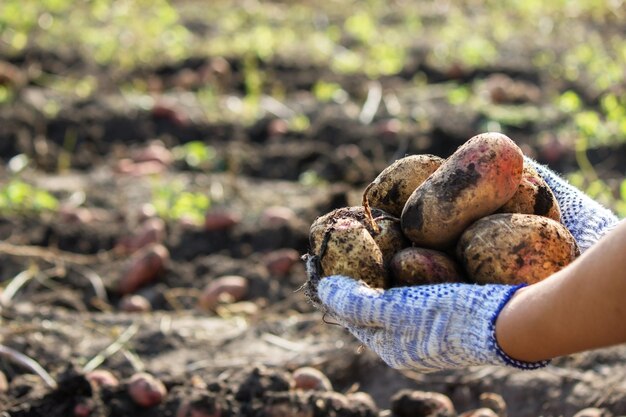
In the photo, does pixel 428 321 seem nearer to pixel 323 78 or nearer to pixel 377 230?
pixel 377 230

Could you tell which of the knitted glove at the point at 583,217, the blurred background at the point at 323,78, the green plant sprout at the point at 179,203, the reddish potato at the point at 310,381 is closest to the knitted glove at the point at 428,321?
the knitted glove at the point at 583,217

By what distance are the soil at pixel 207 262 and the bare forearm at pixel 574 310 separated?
0.50m

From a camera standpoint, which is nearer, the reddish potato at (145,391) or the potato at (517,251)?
the potato at (517,251)

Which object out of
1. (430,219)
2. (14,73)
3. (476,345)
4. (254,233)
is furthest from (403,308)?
(14,73)

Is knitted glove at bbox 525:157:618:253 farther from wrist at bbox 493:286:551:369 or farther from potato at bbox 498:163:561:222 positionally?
wrist at bbox 493:286:551:369

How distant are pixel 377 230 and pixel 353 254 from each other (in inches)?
6.4

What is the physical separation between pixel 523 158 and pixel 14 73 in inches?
198

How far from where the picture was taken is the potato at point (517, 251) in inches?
86.0

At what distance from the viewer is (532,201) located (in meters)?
2.38

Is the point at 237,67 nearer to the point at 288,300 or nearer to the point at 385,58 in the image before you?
the point at 385,58

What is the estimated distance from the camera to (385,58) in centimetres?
729

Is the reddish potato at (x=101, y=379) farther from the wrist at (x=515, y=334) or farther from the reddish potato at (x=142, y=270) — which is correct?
the wrist at (x=515, y=334)

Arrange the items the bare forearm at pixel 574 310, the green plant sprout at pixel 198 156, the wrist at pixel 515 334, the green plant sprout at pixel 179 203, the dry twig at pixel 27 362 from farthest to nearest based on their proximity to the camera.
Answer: the green plant sprout at pixel 198 156, the green plant sprout at pixel 179 203, the dry twig at pixel 27 362, the wrist at pixel 515 334, the bare forearm at pixel 574 310

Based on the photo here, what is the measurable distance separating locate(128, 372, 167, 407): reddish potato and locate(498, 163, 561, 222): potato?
132 centimetres
